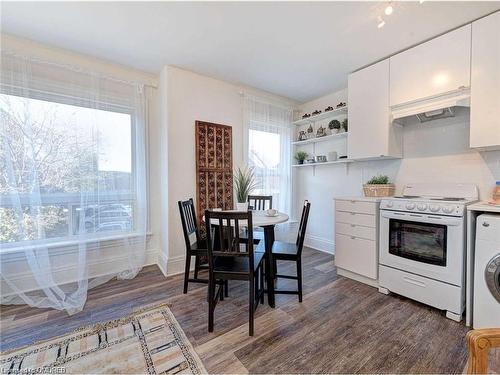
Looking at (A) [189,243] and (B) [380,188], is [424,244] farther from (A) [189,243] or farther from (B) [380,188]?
(A) [189,243]

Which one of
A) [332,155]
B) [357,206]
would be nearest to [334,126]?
[332,155]

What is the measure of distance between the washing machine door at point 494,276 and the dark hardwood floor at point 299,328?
383 mm

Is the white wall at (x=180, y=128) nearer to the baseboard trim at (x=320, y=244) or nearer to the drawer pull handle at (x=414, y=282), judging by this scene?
the baseboard trim at (x=320, y=244)

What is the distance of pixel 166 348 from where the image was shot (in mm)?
1578

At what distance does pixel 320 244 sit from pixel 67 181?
3626mm

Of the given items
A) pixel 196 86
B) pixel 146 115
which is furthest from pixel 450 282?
pixel 146 115

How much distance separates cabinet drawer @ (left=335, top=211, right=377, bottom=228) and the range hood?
1.18 m

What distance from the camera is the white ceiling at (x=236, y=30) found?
73.4 inches

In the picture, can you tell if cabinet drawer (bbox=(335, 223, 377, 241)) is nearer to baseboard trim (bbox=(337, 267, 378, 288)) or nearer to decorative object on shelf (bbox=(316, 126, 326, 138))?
baseboard trim (bbox=(337, 267, 378, 288))

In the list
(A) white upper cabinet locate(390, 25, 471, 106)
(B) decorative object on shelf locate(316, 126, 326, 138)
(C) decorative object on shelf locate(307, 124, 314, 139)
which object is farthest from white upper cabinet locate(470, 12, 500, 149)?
(C) decorative object on shelf locate(307, 124, 314, 139)

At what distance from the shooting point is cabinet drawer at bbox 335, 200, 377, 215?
2.46m

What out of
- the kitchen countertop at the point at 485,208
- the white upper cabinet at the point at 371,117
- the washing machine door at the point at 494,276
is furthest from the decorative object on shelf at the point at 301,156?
the washing machine door at the point at 494,276

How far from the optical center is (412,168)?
8.90 ft

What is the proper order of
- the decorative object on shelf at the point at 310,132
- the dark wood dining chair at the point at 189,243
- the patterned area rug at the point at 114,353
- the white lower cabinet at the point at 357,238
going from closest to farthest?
the patterned area rug at the point at 114,353 → the dark wood dining chair at the point at 189,243 → the white lower cabinet at the point at 357,238 → the decorative object on shelf at the point at 310,132
